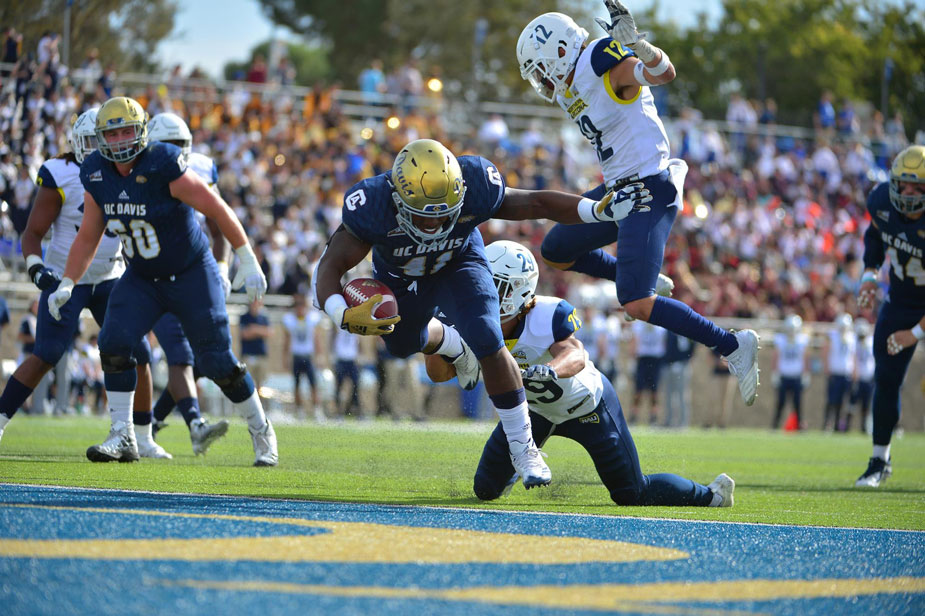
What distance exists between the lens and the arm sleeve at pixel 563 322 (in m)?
5.68

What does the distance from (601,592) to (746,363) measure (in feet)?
11.1

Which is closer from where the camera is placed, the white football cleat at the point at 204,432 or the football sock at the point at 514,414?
the football sock at the point at 514,414

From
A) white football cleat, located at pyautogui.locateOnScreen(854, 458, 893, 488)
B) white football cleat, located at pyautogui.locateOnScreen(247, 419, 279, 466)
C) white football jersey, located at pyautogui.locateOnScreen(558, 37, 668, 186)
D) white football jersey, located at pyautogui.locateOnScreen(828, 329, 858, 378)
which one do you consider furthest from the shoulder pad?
white football jersey, located at pyautogui.locateOnScreen(828, 329, 858, 378)

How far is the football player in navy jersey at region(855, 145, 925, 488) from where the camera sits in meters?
7.46

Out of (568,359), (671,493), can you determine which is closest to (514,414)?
(568,359)

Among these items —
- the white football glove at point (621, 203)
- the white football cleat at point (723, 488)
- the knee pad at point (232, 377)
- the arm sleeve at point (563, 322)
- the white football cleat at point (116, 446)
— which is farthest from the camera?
the white football cleat at point (116, 446)

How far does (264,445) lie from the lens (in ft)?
23.1

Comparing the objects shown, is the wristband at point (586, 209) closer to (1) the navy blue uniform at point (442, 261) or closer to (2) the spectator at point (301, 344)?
(1) the navy blue uniform at point (442, 261)

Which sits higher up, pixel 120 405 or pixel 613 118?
pixel 613 118

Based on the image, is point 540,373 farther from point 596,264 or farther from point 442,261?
point 596,264

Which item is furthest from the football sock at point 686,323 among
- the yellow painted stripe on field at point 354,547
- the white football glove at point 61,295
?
the white football glove at point 61,295

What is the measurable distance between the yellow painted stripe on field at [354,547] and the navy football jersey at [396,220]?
4.87 feet

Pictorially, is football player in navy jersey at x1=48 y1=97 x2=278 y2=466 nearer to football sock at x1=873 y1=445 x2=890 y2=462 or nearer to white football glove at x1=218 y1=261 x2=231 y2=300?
white football glove at x1=218 y1=261 x2=231 y2=300

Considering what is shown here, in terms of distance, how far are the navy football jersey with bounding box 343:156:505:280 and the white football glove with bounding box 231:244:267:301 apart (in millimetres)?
875
